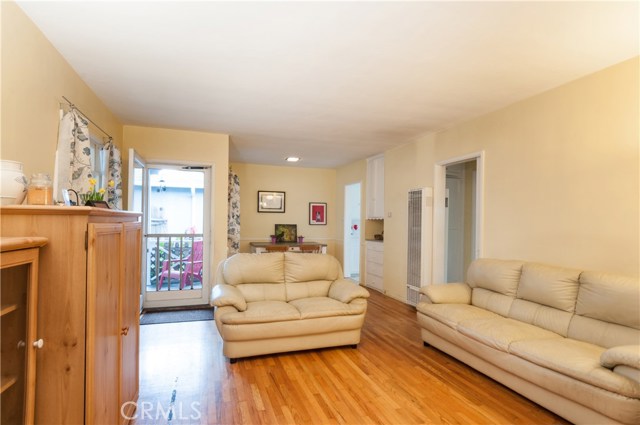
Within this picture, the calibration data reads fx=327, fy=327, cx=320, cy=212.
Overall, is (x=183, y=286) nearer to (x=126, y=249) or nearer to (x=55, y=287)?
(x=126, y=249)

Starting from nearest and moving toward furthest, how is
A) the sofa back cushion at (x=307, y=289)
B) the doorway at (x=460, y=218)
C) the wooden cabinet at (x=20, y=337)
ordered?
the wooden cabinet at (x=20, y=337), the sofa back cushion at (x=307, y=289), the doorway at (x=460, y=218)

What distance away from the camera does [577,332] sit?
247 cm

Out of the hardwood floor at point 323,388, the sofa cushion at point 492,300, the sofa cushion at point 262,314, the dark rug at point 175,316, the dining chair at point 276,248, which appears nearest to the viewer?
the hardwood floor at point 323,388

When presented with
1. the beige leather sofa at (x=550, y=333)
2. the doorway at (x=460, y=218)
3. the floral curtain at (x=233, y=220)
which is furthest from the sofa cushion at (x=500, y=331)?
the floral curtain at (x=233, y=220)

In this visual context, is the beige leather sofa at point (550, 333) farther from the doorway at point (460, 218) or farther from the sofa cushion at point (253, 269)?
the doorway at point (460, 218)

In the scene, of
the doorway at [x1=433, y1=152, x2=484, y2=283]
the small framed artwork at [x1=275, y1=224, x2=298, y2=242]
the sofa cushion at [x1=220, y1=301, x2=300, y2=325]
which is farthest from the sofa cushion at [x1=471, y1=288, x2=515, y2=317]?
the small framed artwork at [x1=275, y1=224, x2=298, y2=242]

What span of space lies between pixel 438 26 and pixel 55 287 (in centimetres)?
243

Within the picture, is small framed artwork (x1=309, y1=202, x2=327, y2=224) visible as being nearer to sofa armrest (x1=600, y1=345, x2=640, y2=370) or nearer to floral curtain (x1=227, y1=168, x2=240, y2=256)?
floral curtain (x1=227, y1=168, x2=240, y2=256)

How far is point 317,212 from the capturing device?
771 centimetres

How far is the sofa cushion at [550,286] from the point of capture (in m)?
2.60

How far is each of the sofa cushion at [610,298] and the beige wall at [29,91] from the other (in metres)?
3.91

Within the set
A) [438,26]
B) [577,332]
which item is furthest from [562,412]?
[438,26]

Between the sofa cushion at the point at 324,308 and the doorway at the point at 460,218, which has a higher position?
the doorway at the point at 460,218

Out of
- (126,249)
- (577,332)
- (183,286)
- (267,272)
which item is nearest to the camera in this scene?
(126,249)
